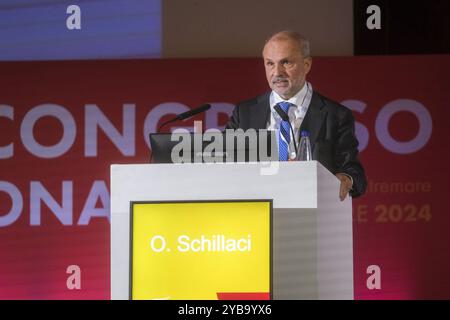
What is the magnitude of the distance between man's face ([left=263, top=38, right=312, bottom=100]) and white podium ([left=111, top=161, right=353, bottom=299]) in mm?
1493

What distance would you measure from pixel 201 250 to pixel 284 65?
1.82 metres

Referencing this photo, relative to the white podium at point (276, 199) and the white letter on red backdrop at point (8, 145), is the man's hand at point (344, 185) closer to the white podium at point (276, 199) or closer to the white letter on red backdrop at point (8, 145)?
the white podium at point (276, 199)

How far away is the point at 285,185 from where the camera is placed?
9.05ft

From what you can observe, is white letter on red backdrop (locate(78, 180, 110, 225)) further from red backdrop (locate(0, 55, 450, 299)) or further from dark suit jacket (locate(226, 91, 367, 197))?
dark suit jacket (locate(226, 91, 367, 197))

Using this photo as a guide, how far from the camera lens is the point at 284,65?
14.3 ft

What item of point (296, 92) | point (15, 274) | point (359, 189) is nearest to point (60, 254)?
point (15, 274)

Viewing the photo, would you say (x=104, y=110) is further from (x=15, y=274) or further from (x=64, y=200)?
(x=15, y=274)

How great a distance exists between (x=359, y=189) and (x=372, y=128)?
176cm

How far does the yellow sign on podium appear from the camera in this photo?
2.71 m

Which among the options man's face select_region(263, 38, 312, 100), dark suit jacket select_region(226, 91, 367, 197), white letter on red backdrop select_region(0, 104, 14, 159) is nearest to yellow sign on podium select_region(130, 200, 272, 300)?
dark suit jacket select_region(226, 91, 367, 197)

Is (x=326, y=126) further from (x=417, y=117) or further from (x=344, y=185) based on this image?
(x=417, y=117)

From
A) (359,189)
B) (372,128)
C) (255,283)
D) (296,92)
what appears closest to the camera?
(255,283)

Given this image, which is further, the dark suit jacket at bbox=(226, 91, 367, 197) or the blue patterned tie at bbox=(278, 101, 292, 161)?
the dark suit jacket at bbox=(226, 91, 367, 197)

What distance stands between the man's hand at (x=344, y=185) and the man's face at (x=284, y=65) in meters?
0.91
